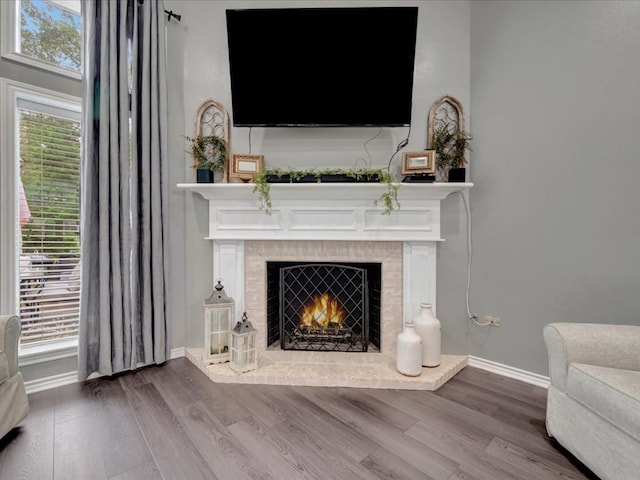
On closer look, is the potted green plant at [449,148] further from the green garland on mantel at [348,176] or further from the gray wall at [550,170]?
the green garland on mantel at [348,176]

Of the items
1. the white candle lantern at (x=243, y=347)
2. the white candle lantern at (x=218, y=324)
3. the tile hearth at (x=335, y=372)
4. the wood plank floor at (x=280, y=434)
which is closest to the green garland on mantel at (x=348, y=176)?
the white candle lantern at (x=218, y=324)

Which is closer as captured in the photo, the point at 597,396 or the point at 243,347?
the point at 597,396

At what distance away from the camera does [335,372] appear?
6.96ft

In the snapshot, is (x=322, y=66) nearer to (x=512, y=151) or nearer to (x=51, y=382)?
(x=512, y=151)

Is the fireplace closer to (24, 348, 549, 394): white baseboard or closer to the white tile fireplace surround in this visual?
the white tile fireplace surround

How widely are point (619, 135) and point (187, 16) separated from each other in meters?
3.21

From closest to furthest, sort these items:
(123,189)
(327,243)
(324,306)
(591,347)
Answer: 1. (591,347)
2. (123,189)
3. (327,243)
4. (324,306)

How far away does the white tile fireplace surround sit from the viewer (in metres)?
2.29

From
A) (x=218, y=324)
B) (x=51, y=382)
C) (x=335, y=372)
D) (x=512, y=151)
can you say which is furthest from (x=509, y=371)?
(x=51, y=382)

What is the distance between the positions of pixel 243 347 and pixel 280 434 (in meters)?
0.72

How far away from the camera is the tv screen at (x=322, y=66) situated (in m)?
2.16

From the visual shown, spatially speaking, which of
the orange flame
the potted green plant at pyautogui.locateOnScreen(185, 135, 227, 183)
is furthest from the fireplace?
the potted green plant at pyautogui.locateOnScreen(185, 135, 227, 183)

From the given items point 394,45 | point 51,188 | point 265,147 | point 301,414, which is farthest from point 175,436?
point 394,45

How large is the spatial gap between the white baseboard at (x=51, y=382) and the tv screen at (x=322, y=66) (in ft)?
7.01
